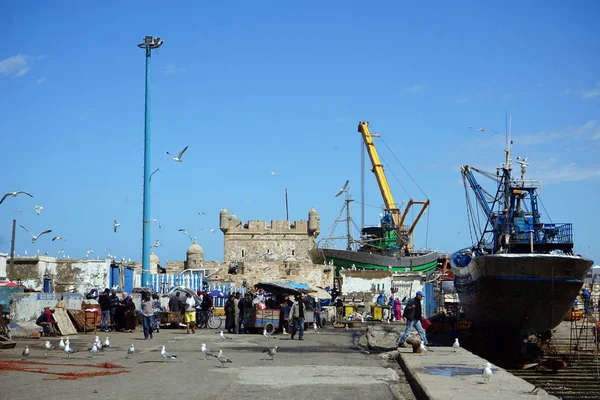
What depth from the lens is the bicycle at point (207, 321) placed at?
29.4 m

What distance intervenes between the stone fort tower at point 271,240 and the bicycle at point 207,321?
39.4 m

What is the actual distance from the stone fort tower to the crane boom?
6.87 m

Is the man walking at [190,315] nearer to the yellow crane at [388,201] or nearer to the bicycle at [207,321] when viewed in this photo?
the bicycle at [207,321]

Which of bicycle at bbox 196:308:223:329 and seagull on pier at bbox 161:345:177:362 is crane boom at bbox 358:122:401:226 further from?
seagull on pier at bbox 161:345:177:362

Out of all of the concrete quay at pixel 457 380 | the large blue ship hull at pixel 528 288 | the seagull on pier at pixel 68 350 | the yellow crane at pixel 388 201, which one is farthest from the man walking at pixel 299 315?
the yellow crane at pixel 388 201

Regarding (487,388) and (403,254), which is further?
(403,254)

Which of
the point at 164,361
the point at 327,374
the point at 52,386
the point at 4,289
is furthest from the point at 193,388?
the point at 4,289

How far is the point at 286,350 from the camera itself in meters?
18.6

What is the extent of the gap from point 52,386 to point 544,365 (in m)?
14.4

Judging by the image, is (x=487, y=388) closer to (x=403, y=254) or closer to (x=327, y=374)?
(x=327, y=374)

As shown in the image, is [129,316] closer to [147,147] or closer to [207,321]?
[207,321]

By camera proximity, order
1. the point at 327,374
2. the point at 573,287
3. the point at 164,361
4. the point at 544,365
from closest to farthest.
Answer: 1. the point at 327,374
2. the point at 164,361
3. the point at 544,365
4. the point at 573,287

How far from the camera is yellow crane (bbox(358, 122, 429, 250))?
2598 inches

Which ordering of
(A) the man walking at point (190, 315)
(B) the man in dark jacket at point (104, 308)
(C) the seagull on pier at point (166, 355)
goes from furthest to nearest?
1. (A) the man walking at point (190, 315)
2. (B) the man in dark jacket at point (104, 308)
3. (C) the seagull on pier at point (166, 355)
